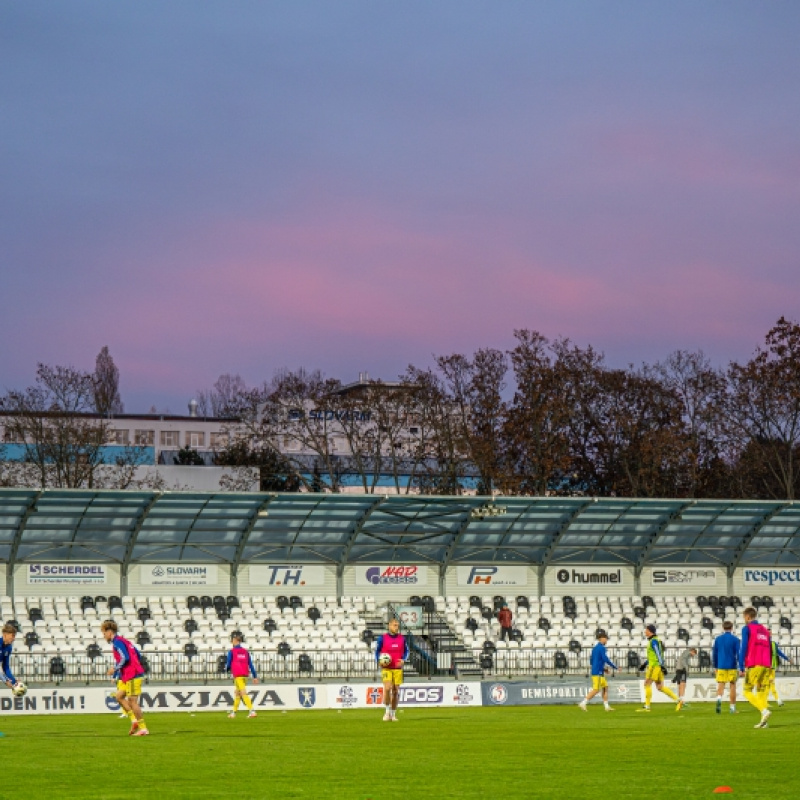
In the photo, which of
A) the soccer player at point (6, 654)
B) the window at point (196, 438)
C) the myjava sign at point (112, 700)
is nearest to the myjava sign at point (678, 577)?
the myjava sign at point (112, 700)

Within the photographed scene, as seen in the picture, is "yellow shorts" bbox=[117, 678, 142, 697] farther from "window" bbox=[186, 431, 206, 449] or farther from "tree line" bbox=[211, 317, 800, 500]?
"window" bbox=[186, 431, 206, 449]

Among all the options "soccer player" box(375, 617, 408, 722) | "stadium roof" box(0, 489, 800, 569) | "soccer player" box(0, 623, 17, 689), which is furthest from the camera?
"stadium roof" box(0, 489, 800, 569)

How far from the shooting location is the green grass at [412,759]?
12133 millimetres

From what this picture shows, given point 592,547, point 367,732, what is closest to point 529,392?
point 592,547

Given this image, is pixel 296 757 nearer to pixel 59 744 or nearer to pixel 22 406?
pixel 59 744

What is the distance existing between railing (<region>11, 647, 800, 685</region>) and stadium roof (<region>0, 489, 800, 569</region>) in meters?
4.77

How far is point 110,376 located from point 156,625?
91.3 meters

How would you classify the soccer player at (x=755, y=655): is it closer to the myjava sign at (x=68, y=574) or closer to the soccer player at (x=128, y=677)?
the soccer player at (x=128, y=677)

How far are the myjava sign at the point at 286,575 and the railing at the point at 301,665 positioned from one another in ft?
18.2

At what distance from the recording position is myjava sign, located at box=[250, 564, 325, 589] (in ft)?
152

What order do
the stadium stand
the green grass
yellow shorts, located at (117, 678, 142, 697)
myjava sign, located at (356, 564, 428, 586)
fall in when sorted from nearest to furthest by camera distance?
the green grass
yellow shorts, located at (117, 678, 142, 697)
the stadium stand
myjava sign, located at (356, 564, 428, 586)

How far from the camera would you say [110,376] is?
131m

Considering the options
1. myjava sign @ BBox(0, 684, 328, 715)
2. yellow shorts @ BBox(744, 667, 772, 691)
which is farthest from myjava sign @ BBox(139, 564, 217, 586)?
yellow shorts @ BBox(744, 667, 772, 691)

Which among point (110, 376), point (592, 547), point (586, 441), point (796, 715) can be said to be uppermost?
point (110, 376)
